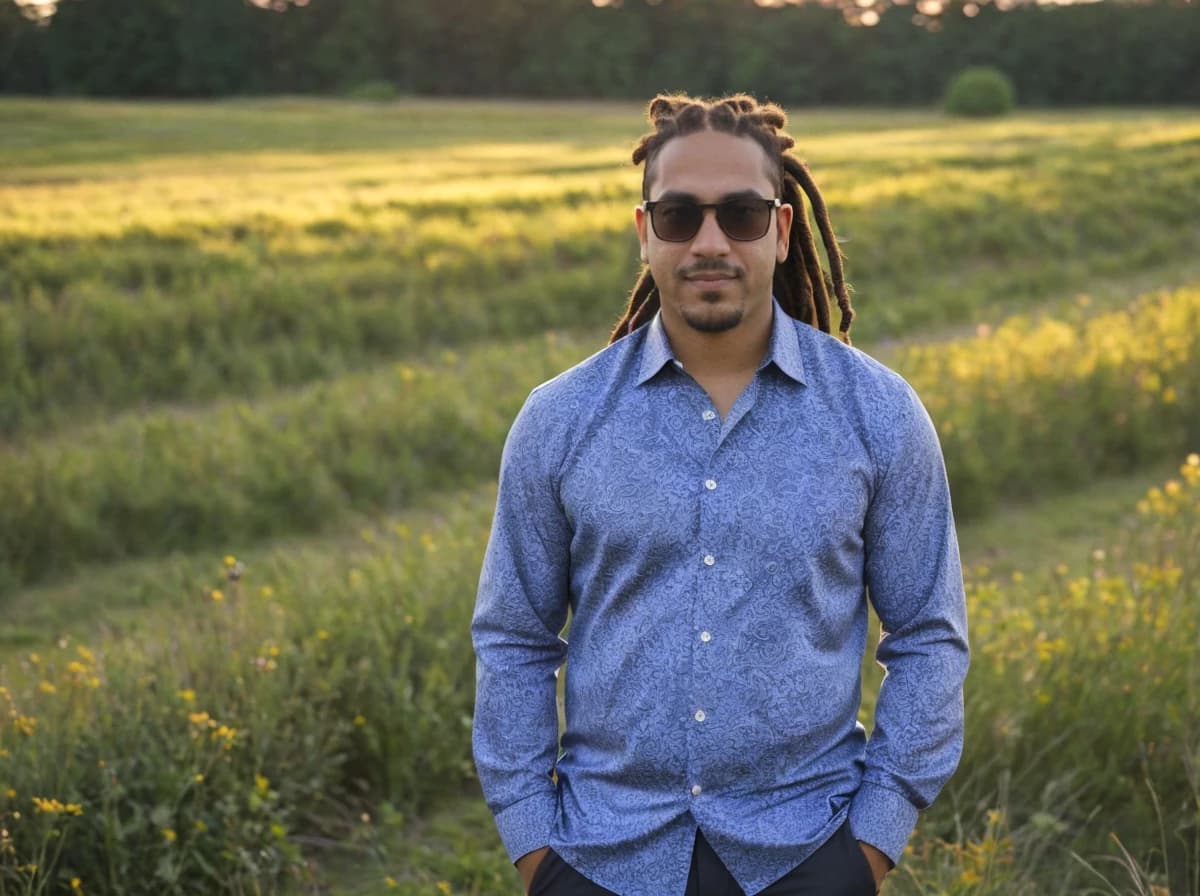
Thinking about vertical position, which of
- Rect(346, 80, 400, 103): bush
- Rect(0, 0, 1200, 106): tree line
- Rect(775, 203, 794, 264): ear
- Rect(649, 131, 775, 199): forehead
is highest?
Rect(0, 0, 1200, 106): tree line

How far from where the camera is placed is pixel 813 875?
225 cm

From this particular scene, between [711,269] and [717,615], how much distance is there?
24.4 inches

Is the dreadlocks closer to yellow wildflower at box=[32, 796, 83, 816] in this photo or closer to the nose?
the nose

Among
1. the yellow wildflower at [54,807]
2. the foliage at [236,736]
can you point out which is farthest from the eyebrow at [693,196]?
the yellow wildflower at [54,807]

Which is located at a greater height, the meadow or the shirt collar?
the shirt collar

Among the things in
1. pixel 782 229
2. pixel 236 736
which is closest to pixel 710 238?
pixel 782 229

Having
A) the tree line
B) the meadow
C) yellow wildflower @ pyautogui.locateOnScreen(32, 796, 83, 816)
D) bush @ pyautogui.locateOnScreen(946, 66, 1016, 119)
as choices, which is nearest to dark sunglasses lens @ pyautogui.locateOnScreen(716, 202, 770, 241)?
the meadow

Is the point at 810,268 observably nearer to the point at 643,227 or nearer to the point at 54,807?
the point at 643,227

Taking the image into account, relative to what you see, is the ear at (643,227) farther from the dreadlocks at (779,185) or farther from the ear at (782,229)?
the ear at (782,229)

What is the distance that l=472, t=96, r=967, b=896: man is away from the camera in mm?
2264

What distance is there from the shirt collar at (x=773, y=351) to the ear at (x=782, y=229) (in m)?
0.12

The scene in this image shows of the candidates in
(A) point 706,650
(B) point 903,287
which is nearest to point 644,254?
(A) point 706,650

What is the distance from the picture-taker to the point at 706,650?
7.40 ft

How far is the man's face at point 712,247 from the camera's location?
93.4 inches
